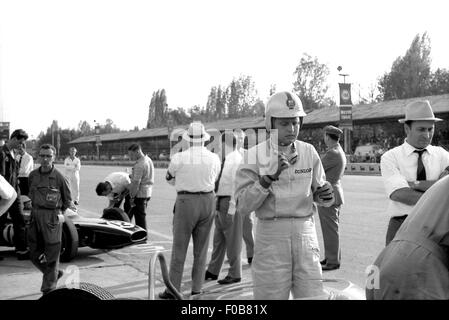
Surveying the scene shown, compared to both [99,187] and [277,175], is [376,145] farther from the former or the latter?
[277,175]

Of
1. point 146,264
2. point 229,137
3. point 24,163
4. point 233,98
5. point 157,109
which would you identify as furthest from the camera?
point 157,109

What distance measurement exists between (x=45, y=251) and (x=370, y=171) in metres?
27.0

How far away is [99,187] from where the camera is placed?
8805 mm

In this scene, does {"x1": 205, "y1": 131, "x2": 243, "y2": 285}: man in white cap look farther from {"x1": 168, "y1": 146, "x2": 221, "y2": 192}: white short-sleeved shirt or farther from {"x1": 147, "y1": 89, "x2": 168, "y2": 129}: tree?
{"x1": 147, "y1": 89, "x2": 168, "y2": 129}: tree

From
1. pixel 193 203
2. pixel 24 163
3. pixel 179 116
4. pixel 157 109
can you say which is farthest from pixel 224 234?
pixel 179 116

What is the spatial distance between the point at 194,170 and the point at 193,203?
0.34m

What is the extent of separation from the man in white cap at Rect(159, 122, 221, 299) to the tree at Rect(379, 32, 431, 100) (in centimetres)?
6302

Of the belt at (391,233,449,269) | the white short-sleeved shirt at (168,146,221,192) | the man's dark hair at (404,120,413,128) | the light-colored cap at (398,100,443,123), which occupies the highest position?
the light-colored cap at (398,100,443,123)

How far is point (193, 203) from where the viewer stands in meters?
5.20

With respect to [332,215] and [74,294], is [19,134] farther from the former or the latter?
[74,294]

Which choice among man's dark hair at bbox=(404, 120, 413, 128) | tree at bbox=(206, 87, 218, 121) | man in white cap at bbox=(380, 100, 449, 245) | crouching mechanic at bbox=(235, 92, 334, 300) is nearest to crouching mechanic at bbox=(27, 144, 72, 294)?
crouching mechanic at bbox=(235, 92, 334, 300)

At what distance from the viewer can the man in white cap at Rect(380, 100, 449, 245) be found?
3.74 metres

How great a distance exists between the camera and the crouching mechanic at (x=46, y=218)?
5.44 metres
